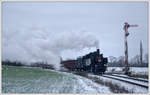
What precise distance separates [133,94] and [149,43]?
11.1 feet

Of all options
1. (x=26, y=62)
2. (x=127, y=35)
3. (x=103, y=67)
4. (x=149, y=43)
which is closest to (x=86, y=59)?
(x=103, y=67)

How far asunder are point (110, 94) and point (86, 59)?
19656 mm

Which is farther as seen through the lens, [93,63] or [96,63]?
[93,63]

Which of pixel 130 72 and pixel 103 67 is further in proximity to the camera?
pixel 103 67

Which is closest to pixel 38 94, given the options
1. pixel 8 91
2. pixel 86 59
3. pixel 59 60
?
pixel 8 91

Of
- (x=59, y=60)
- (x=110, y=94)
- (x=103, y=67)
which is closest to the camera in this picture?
(x=110, y=94)

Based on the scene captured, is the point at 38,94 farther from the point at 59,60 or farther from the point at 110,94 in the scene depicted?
the point at 59,60

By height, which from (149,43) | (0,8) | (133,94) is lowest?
(133,94)

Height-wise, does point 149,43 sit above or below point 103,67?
above

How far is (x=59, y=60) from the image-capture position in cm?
3406

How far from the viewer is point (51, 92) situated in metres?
11.8

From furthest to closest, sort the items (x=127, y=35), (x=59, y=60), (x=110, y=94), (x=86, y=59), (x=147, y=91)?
1. (x=59, y=60)
2. (x=86, y=59)
3. (x=127, y=35)
4. (x=147, y=91)
5. (x=110, y=94)

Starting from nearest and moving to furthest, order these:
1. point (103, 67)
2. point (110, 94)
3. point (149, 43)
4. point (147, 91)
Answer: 1. point (110, 94)
2. point (147, 91)
3. point (149, 43)
4. point (103, 67)

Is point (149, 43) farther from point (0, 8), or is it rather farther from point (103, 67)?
point (103, 67)
